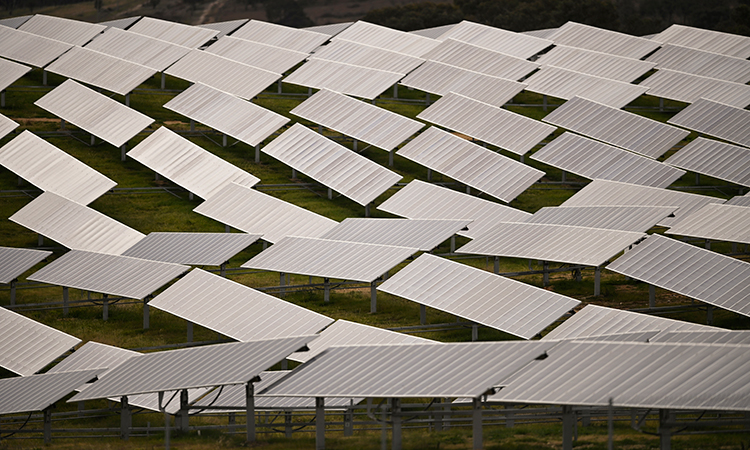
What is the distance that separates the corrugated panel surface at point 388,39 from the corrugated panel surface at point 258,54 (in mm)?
6952

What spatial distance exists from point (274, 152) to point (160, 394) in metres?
27.3

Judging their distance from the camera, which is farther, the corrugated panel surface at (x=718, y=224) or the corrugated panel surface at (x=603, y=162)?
the corrugated panel surface at (x=603, y=162)

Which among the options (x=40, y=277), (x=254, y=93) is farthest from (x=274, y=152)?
(x=40, y=277)

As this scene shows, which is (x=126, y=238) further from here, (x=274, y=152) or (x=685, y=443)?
(x=685, y=443)

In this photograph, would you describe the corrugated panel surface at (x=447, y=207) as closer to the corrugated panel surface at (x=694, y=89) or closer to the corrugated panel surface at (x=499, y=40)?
the corrugated panel surface at (x=694, y=89)

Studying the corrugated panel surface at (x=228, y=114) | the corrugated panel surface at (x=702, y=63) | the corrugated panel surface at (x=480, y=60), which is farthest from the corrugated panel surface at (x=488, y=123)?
the corrugated panel surface at (x=702, y=63)

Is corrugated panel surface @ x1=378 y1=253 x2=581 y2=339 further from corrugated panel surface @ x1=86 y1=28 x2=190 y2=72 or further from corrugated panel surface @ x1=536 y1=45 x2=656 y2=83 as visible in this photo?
corrugated panel surface @ x1=86 y1=28 x2=190 y2=72

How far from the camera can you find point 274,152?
50.6 meters

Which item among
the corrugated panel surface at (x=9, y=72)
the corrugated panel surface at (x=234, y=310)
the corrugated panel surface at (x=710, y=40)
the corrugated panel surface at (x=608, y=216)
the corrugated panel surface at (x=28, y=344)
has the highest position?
the corrugated panel surface at (x=710, y=40)

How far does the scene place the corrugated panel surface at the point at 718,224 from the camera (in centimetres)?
3662

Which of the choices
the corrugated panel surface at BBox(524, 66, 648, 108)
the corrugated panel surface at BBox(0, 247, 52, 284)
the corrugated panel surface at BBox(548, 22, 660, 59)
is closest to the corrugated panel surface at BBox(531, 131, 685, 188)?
the corrugated panel surface at BBox(524, 66, 648, 108)

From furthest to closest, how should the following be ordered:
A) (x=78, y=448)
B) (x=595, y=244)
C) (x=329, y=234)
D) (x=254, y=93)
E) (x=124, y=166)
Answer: (x=254, y=93), (x=124, y=166), (x=329, y=234), (x=595, y=244), (x=78, y=448)

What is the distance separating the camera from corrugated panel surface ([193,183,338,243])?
41.5 metres

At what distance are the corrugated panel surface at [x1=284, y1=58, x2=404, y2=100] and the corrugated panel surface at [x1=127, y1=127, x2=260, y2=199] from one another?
12.7 meters
